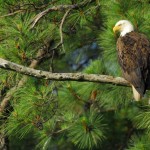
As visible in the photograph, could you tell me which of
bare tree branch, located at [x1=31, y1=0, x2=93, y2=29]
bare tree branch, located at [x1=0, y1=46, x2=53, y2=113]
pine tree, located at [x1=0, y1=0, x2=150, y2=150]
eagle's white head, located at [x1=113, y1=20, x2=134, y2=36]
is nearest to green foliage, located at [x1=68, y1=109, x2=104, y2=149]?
pine tree, located at [x1=0, y1=0, x2=150, y2=150]

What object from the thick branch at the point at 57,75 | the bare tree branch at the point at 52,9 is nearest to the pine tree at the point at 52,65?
the bare tree branch at the point at 52,9

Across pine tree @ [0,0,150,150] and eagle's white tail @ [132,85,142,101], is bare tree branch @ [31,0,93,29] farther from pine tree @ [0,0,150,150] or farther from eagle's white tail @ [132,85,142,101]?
eagle's white tail @ [132,85,142,101]

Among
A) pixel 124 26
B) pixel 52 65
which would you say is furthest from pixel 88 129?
pixel 124 26

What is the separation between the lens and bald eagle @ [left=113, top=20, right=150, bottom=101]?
12.5ft

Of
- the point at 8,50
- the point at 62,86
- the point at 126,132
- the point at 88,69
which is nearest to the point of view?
the point at 8,50

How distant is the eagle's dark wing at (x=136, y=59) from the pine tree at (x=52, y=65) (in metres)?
0.07

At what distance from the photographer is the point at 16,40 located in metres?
3.77

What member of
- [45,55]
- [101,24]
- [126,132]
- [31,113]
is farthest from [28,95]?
[126,132]

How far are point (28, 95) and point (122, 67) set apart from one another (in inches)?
21.5

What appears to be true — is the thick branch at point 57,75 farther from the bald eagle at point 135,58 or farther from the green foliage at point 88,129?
the green foliage at point 88,129

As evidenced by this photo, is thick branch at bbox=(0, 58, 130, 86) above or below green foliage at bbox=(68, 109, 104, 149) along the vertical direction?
above

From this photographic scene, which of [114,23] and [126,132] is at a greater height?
[114,23]

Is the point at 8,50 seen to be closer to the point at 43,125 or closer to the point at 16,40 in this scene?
the point at 16,40

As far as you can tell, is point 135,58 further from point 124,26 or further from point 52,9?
point 52,9
